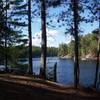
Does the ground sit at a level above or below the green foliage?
below

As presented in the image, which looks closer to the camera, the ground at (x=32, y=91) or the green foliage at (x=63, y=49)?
the ground at (x=32, y=91)

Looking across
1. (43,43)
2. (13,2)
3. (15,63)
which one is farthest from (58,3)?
(15,63)

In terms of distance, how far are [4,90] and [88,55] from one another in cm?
15153

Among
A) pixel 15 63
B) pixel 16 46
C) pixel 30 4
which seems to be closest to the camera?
pixel 30 4

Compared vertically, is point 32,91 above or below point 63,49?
below

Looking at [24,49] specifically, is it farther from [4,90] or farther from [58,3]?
[4,90]

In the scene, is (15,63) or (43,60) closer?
(43,60)

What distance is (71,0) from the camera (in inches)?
913

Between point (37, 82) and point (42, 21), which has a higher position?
point (42, 21)

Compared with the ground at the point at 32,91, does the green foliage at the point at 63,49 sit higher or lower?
higher

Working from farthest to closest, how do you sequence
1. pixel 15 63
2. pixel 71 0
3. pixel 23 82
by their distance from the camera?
pixel 15 63, pixel 71 0, pixel 23 82

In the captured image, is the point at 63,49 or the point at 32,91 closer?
the point at 32,91

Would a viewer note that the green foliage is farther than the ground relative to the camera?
Yes

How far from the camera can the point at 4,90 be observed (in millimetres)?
14656
